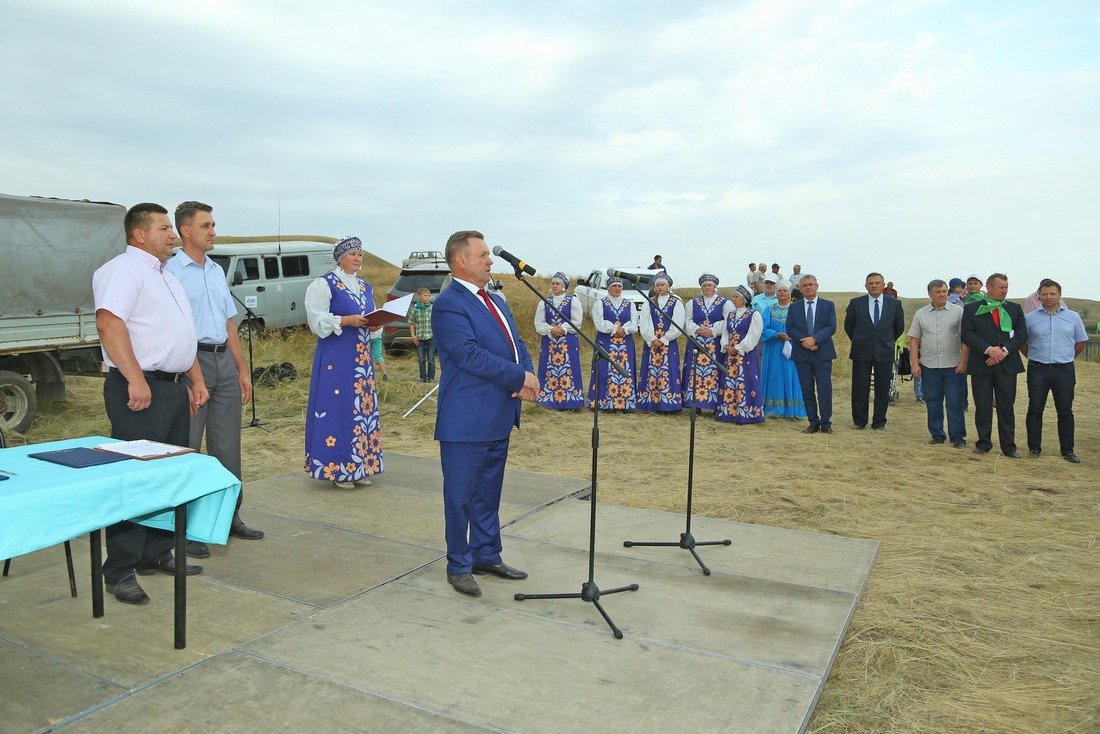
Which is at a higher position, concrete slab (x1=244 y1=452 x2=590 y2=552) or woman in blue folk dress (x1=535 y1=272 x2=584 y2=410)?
woman in blue folk dress (x1=535 y1=272 x2=584 y2=410)

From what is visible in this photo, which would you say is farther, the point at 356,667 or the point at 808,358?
the point at 808,358

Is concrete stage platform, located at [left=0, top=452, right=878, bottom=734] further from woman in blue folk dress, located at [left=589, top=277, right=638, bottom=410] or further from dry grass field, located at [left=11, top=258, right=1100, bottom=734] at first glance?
woman in blue folk dress, located at [left=589, top=277, right=638, bottom=410]

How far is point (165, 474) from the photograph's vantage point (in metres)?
3.07

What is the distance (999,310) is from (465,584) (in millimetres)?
6621

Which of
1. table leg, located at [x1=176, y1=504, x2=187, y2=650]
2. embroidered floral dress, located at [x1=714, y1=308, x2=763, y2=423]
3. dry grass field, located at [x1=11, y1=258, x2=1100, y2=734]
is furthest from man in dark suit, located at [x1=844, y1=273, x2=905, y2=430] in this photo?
table leg, located at [x1=176, y1=504, x2=187, y2=650]

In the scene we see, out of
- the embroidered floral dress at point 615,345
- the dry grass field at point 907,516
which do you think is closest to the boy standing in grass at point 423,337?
the dry grass field at point 907,516

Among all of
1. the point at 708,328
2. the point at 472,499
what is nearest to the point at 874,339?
the point at 708,328

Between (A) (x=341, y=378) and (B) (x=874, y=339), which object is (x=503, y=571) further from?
(B) (x=874, y=339)

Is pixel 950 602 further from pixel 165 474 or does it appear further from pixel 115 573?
pixel 115 573

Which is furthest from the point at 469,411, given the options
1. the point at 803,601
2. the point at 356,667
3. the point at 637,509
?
the point at 637,509

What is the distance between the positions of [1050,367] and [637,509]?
484cm

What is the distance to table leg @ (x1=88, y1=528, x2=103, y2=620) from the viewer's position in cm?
356

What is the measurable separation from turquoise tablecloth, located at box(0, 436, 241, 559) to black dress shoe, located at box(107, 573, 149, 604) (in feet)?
2.35

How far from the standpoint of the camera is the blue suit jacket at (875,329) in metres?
9.75
